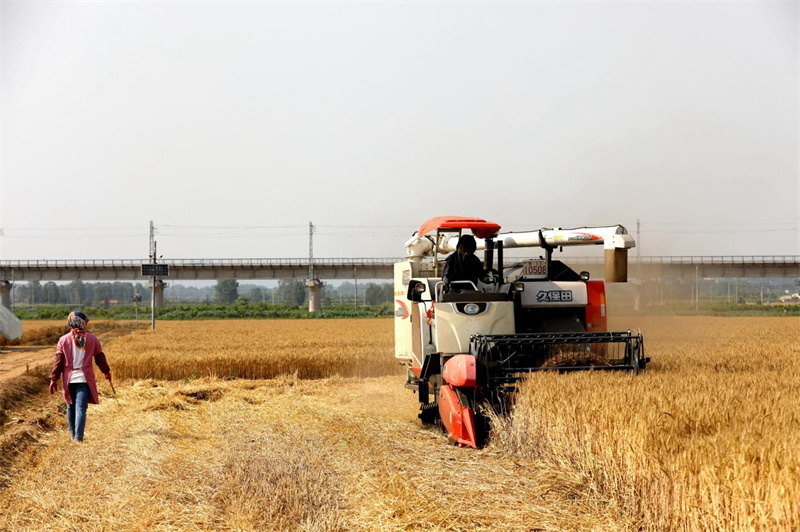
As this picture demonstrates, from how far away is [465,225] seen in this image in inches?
446

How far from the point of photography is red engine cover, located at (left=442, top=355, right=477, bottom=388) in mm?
9055

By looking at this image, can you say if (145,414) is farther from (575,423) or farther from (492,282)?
(575,423)

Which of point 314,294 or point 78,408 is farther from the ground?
point 78,408

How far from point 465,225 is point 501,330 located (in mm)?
2019

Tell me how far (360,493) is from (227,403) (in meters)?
8.27

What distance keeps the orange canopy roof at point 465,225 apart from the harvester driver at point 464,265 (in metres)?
0.53

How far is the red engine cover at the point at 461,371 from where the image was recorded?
9.05 metres

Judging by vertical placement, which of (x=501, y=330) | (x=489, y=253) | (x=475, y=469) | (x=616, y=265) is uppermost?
(x=489, y=253)

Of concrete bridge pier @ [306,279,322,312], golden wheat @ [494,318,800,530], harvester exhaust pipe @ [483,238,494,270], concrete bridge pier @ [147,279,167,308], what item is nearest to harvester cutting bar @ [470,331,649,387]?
golden wheat @ [494,318,800,530]

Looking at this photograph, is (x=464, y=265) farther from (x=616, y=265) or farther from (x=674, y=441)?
(x=674, y=441)

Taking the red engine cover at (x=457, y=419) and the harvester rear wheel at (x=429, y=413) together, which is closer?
the red engine cover at (x=457, y=419)

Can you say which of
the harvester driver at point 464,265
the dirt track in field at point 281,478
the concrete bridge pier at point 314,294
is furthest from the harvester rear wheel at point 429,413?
the concrete bridge pier at point 314,294

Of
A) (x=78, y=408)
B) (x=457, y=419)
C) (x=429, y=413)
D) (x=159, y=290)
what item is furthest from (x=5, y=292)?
(x=457, y=419)

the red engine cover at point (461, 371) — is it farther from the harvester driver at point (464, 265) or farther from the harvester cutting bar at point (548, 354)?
the harvester driver at point (464, 265)
